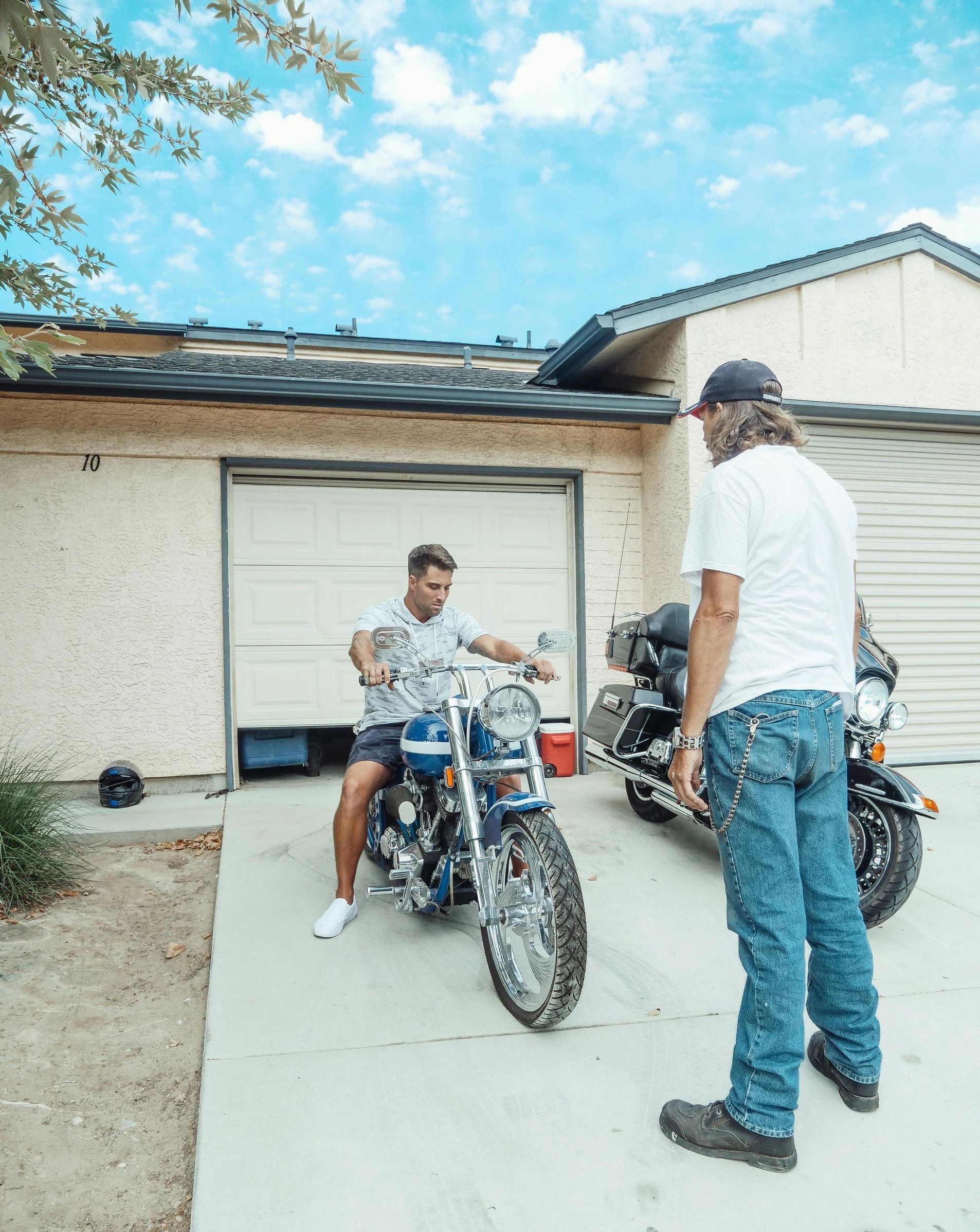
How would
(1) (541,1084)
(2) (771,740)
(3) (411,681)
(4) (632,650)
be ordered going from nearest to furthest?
1. (2) (771,740)
2. (1) (541,1084)
3. (3) (411,681)
4. (4) (632,650)

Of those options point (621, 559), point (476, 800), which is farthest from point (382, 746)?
point (621, 559)

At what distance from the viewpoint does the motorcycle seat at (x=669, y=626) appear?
13.9ft

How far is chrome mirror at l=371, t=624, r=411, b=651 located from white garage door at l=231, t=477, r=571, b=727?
3.15m

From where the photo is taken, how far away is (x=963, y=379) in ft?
20.2

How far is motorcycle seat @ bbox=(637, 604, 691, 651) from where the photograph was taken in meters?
4.24

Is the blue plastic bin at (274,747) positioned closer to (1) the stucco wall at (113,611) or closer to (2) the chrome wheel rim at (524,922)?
(1) the stucco wall at (113,611)

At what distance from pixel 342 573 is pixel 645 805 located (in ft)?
8.55

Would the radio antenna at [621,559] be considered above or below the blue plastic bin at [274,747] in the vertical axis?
above

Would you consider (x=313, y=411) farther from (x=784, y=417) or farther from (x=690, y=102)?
(x=690, y=102)

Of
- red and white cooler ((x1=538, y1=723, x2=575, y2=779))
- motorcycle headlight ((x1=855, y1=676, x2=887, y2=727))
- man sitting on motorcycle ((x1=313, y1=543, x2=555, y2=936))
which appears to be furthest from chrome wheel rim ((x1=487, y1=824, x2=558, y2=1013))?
motorcycle headlight ((x1=855, y1=676, x2=887, y2=727))

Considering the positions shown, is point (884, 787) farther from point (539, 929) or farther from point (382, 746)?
point (382, 746)

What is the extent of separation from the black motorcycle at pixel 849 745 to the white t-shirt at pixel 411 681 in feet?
3.40

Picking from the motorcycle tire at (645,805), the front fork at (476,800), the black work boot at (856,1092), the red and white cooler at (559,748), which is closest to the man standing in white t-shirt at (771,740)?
the black work boot at (856,1092)

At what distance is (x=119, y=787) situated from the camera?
5133 mm
